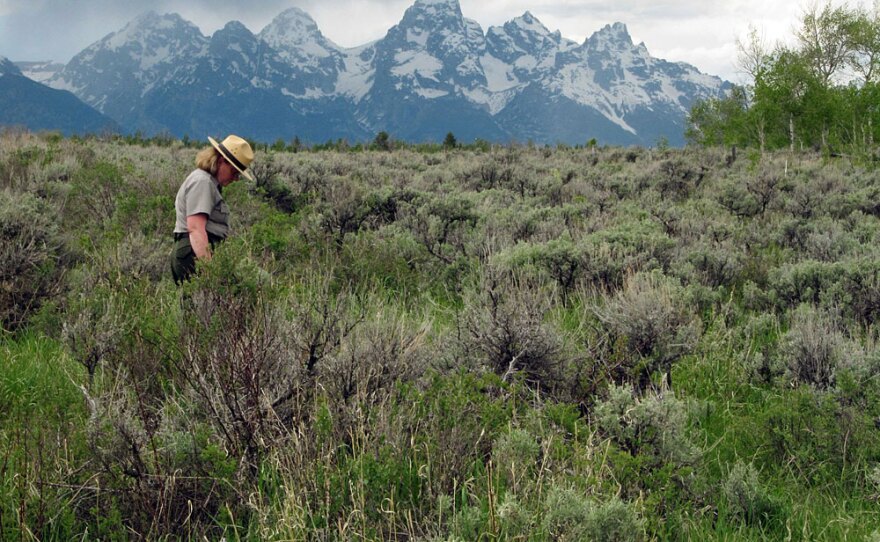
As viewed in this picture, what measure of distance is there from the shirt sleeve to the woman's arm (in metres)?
0.05

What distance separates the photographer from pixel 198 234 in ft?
19.3

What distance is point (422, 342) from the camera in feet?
13.4

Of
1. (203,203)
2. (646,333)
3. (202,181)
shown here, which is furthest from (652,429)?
(202,181)

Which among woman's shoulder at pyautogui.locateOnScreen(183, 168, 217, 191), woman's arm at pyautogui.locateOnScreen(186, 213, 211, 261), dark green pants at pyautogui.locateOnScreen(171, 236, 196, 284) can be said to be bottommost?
dark green pants at pyautogui.locateOnScreen(171, 236, 196, 284)

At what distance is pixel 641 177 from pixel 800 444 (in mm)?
12625

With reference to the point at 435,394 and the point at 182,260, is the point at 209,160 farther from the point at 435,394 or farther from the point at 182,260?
the point at 435,394

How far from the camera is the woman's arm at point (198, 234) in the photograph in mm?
5840

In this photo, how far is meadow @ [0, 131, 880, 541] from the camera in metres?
2.69

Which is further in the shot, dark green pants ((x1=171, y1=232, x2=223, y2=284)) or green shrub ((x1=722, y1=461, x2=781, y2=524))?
dark green pants ((x1=171, y1=232, x2=223, y2=284))

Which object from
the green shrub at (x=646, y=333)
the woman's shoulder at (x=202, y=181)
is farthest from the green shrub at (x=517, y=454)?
the woman's shoulder at (x=202, y=181)

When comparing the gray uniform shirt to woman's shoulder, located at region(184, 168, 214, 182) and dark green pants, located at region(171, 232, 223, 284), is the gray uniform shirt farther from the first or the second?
dark green pants, located at region(171, 232, 223, 284)

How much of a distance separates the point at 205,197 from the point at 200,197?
0.15ft

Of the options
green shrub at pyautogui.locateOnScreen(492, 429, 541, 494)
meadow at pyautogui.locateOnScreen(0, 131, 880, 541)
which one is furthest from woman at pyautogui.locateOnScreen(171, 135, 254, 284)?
green shrub at pyautogui.locateOnScreen(492, 429, 541, 494)

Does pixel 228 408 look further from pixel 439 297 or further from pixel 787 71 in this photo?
pixel 787 71
